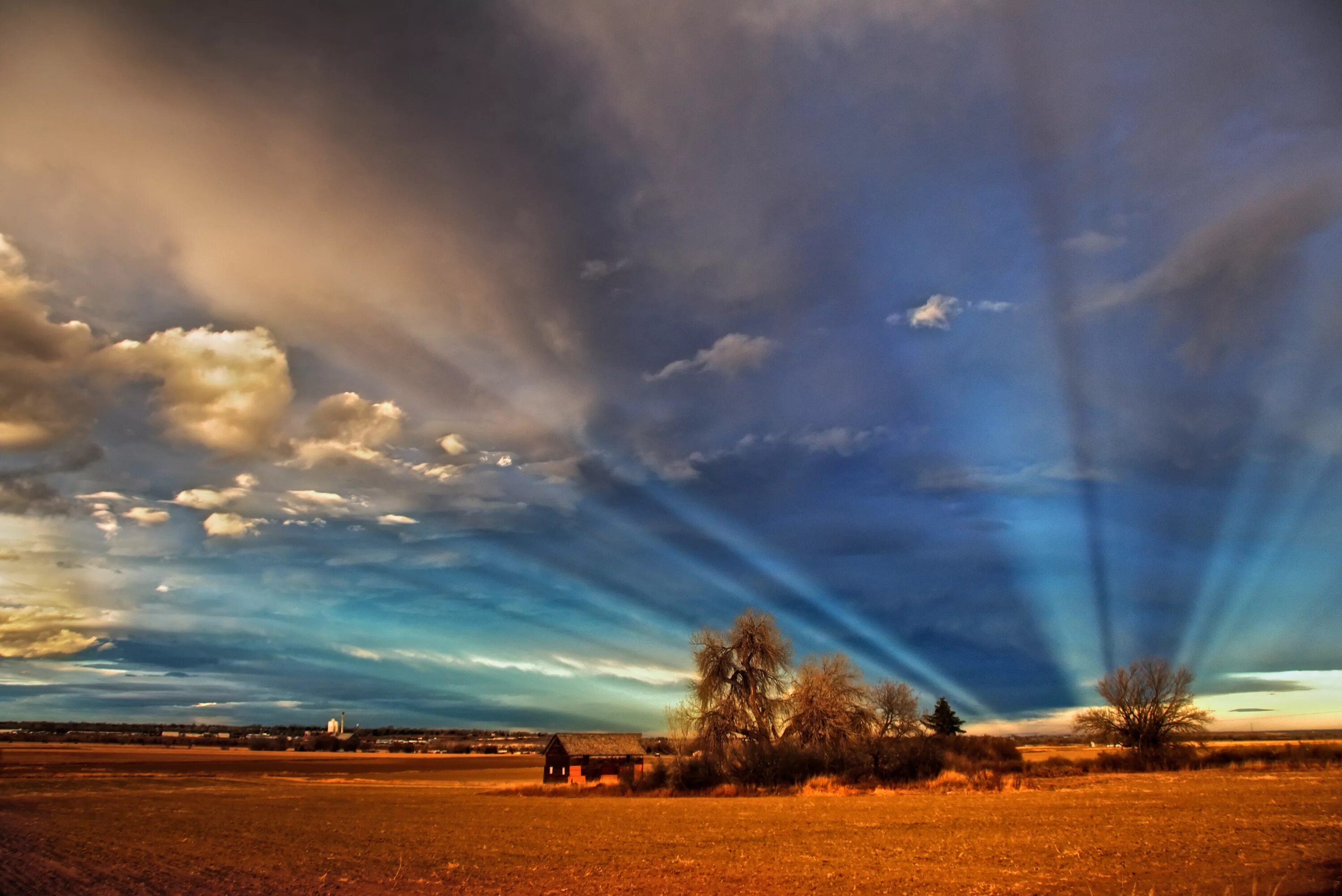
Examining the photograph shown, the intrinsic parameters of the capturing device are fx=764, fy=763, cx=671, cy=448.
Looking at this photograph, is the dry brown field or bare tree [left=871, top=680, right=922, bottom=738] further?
bare tree [left=871, top=680, right=922, bottom=738]

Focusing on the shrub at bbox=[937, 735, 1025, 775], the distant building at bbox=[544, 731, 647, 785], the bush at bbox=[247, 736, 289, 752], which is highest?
the shrub at bbox=[937, 735, 1025, 775]

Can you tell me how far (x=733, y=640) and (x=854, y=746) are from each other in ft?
36.7

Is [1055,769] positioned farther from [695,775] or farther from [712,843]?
[712,843]

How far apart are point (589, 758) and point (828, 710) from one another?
25820 mm

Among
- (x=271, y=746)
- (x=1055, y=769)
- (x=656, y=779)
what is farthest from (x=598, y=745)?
(x=271, y=746)

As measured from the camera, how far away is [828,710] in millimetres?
54906

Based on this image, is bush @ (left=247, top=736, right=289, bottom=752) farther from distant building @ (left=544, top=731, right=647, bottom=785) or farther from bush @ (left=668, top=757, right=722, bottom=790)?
bush @ (left=668, top=757, right=722, bottom=790)

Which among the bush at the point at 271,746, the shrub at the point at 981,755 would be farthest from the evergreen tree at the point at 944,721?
the bush at the point at 271,746

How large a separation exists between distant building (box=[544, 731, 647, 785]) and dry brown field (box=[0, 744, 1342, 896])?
2197 centimetres

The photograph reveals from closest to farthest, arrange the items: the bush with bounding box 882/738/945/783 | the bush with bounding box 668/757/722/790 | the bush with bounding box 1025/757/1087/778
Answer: the bush with bounding box 668/757/722/790
the bush with bounding box 882/738/945/783
the bush with bounding box 1025/757/1087/778

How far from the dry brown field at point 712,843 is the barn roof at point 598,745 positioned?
24798 millimetres

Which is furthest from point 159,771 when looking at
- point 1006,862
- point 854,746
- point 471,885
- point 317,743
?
point 317,743

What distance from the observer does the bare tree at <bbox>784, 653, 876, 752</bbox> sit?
179 ft

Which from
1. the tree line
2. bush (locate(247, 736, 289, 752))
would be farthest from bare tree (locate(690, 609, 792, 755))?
bush (locate(247, 736, 289, 752))
